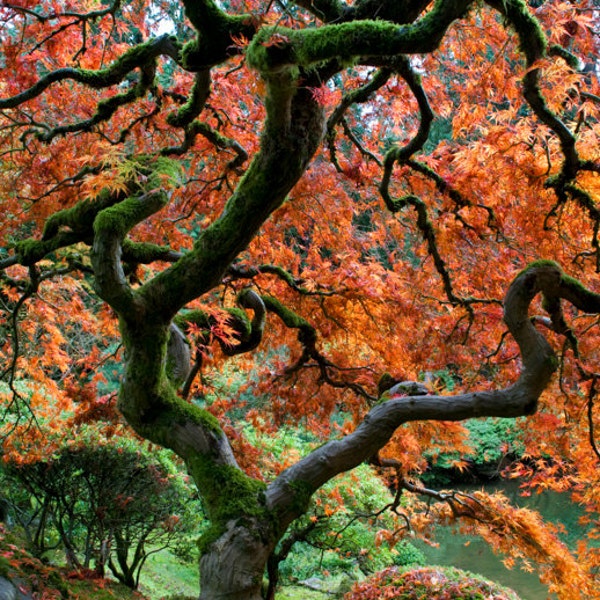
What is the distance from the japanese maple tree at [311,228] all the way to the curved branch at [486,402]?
0.04ft

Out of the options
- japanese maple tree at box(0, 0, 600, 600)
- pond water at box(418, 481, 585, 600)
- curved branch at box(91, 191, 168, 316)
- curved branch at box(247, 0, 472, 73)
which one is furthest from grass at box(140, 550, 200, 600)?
curved branch at box(247, 0, 472, 73)

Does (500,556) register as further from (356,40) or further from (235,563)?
(356,40)

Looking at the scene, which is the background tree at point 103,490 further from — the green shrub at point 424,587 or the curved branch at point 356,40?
the curved branch at point 356,40

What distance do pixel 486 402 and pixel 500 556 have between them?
301 inches

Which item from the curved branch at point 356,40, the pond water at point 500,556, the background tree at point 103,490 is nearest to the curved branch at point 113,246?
the curved branch at point 356,40

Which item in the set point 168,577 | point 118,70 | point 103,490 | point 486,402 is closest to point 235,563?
point 486,402

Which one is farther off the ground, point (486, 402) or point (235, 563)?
point (486, 402)

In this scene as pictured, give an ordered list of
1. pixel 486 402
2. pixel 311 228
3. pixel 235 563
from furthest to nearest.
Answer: pixel 311 228, pixel 486 402, pixel 235 563

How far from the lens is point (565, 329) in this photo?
2896mm

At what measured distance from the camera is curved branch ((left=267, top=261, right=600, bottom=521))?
2664 millimetres

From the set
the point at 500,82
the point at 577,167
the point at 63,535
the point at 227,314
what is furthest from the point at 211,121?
the point at 63,535

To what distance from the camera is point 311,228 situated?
6.01 metres

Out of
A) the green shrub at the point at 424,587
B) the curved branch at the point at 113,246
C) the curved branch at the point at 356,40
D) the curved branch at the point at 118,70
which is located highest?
the curved branch at the point at 118,70

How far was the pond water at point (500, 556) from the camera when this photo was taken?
7855mm
